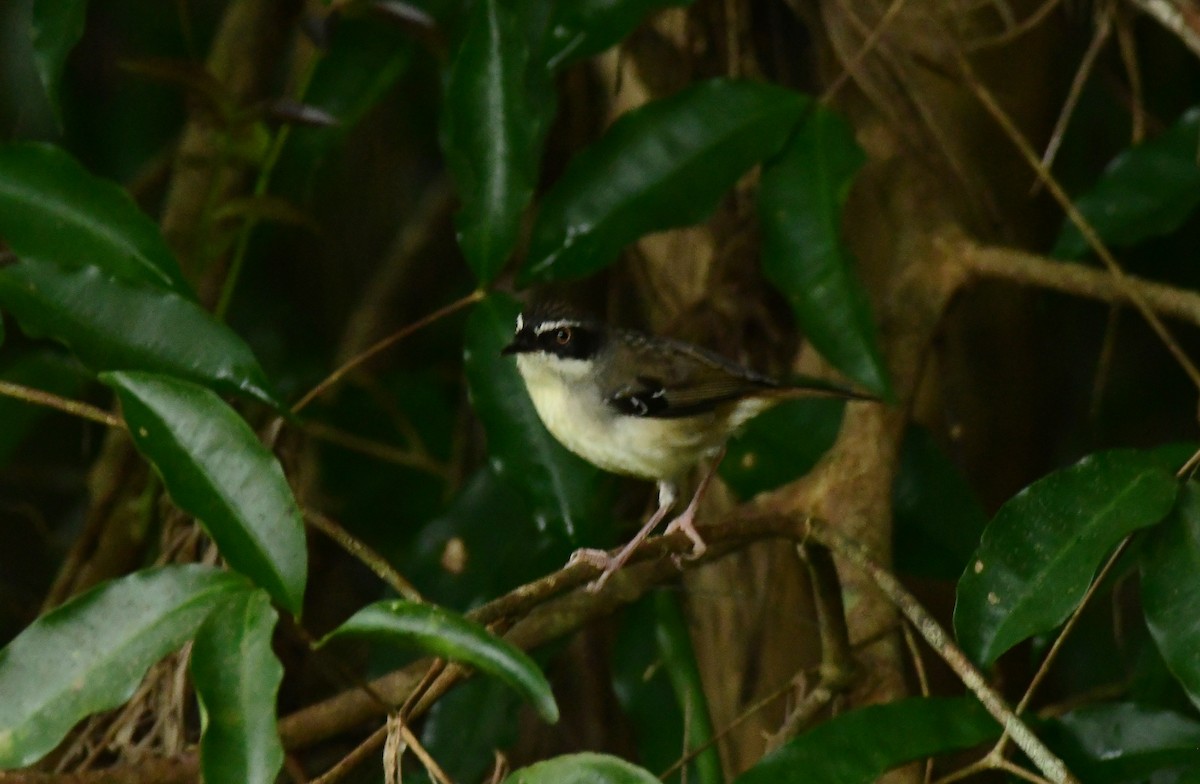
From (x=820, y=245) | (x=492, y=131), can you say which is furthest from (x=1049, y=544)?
(x=492, y=131)

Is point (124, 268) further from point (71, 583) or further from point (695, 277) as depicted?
point (695, 277)

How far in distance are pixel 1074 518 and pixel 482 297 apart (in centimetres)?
128

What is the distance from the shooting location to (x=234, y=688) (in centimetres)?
189

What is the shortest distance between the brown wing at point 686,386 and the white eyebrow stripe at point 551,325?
188 millimetres

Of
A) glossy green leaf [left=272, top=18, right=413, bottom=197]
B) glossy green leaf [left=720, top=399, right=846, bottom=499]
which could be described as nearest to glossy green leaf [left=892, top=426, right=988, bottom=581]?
glossy green leaf [left=720, top=399, right=846, bottom=499]

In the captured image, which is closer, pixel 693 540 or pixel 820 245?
pixel 693 540

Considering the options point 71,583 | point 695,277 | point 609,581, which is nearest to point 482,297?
point 609,581

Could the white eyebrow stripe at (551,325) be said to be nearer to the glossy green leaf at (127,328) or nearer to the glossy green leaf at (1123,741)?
the glossy green leaf at (127,328)

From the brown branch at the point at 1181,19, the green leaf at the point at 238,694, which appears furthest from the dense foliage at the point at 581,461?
the brown branch at the point at 1181,19

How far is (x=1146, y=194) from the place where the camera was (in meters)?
3.47

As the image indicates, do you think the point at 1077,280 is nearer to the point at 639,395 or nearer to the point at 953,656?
the point at 639,395

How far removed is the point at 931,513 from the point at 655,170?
1.04 metres

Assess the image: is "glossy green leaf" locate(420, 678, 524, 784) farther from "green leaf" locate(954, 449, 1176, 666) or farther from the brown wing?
"green leaf" locate(954, 449, 1176, 666)

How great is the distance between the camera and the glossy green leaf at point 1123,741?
2.38m
